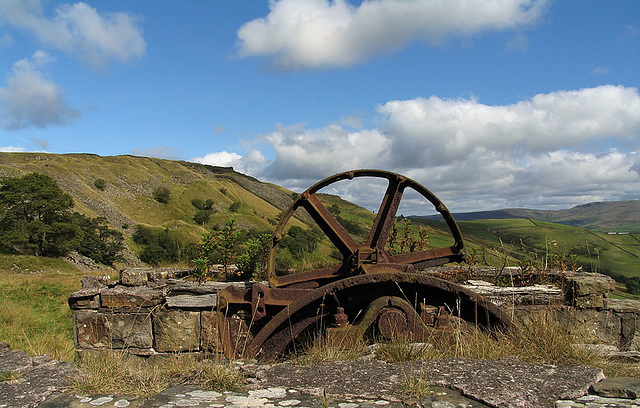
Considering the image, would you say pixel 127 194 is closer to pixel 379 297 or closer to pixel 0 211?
pixel 0 211

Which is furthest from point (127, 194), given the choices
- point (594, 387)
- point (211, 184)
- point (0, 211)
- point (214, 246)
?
point (594, 387)

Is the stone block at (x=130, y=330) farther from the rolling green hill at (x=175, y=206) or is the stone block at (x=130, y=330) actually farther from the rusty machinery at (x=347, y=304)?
the rolling green hill at (x=175, y=206)

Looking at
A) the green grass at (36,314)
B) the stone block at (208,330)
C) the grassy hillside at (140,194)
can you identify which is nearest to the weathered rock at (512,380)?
the stone block at (208,330)

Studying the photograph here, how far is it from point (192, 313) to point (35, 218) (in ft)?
138

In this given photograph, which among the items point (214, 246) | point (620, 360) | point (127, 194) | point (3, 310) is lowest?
point (3, 310)

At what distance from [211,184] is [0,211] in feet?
141

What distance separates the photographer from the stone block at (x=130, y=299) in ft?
15.4

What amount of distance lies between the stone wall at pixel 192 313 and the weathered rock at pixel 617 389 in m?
1.74

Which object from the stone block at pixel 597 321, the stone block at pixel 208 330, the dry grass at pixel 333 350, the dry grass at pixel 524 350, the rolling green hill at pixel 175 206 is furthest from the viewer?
the rolling green hill at pixel 175 206

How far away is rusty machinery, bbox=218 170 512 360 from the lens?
400cm

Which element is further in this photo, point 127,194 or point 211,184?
point 211,184

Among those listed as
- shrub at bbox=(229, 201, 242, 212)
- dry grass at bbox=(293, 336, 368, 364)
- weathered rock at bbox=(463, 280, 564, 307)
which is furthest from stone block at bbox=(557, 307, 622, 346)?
shrub at bbox=(229, 201, 242, 212)

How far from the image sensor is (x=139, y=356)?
15.2 ft

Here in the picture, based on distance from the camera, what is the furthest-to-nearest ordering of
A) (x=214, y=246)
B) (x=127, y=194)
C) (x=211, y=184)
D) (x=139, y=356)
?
1. (x=211, y=184)
2. (x=127, y=194)
3. (x=214, y=246)
4. (x=139, y=356)
